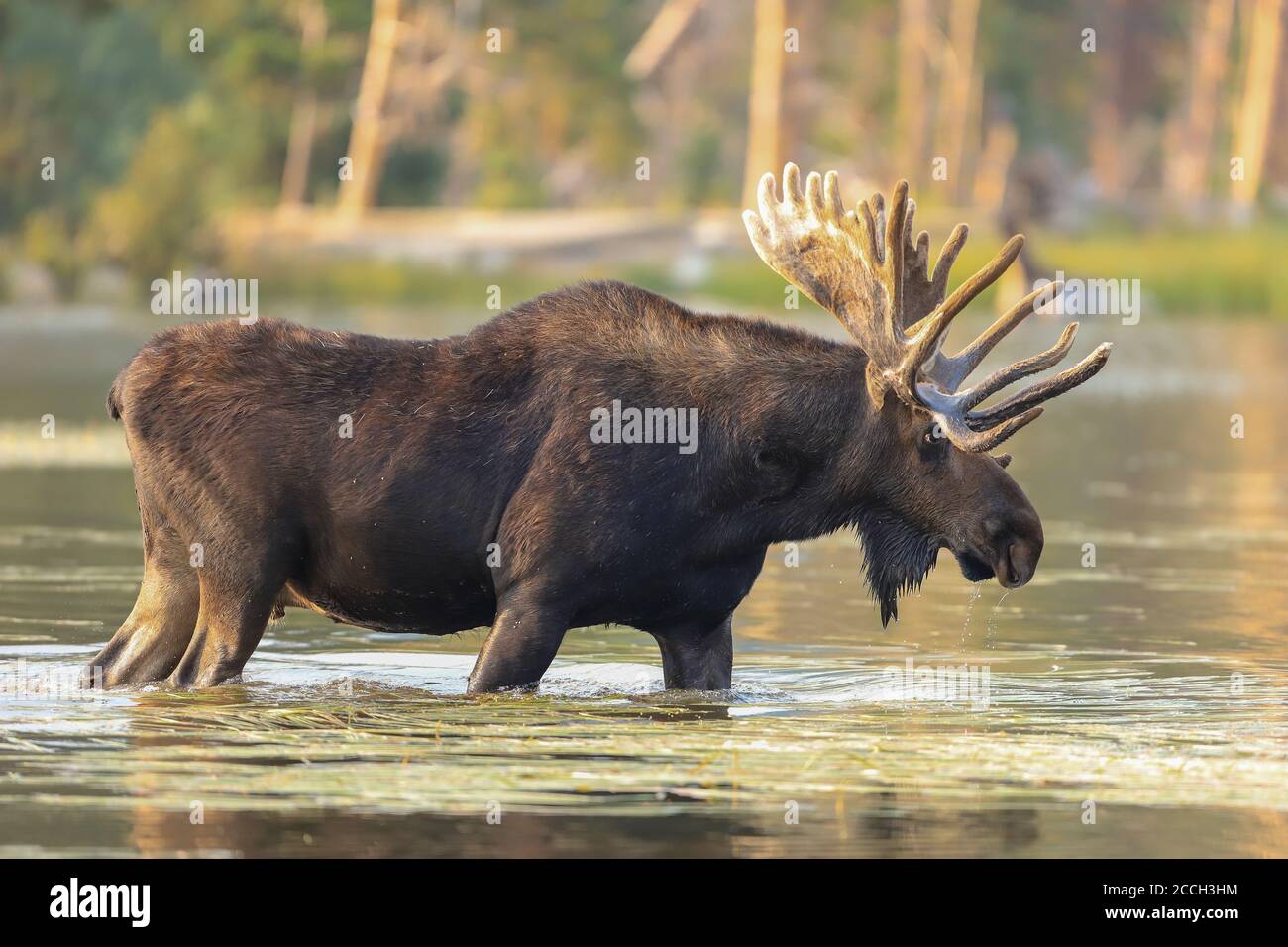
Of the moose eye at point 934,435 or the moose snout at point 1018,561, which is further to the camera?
the moose snout at point 1018,561

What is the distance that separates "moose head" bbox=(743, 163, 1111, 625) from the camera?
10148 mm

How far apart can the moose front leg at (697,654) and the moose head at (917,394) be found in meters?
0.68

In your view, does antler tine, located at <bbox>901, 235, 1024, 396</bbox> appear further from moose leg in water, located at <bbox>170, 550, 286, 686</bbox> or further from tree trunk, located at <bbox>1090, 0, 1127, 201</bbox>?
tree trunk, located at <bbox>1090, 0, 1127, 201</bbox>

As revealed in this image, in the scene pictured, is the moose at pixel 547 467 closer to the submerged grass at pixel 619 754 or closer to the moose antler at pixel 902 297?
the moose antler at pixel 902 297

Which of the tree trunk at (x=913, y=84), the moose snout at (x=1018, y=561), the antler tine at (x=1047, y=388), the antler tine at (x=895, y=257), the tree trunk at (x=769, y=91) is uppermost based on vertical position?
the tree trunk at (x=913, y=84)

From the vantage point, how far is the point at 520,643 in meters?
9.88

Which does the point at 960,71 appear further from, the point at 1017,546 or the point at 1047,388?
the point at 1047,388

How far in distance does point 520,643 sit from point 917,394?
1827mm

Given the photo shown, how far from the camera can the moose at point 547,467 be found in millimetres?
9938

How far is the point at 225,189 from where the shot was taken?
211 ft

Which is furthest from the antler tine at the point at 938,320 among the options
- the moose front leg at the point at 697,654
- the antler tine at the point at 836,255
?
the moose front leg at the point at 697,654

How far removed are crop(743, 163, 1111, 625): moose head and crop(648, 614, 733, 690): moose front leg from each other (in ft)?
2.22

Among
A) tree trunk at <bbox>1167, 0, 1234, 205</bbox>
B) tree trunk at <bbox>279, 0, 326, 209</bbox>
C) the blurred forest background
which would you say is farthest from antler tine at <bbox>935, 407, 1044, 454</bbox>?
tree trunk at <bbox>1167, 0, 1234, 205</bbox>
